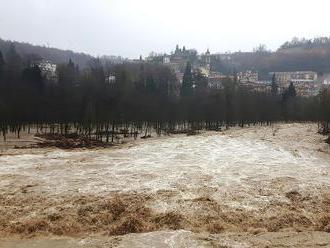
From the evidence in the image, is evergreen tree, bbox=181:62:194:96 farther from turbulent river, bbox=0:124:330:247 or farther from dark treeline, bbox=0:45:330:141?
turbulent river, bbox=0:124:330:247

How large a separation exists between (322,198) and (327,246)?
8337 mm

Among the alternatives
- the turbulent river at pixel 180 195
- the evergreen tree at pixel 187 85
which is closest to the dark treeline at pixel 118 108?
the evergreen tree at pixel 187 85

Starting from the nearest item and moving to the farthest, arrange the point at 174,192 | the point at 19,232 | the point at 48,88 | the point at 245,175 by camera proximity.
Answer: the point at 19,232 < the point at 174,192 < the point at 245,175 < the point at 48,88

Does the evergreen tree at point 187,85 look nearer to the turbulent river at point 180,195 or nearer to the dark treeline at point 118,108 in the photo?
the dark treeline at point 118,108

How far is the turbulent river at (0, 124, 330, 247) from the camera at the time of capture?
72.5ft

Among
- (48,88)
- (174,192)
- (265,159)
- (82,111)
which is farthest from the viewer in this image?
(48,88)

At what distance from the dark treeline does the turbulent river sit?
3102cm

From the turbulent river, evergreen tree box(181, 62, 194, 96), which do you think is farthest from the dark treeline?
the turbulent river

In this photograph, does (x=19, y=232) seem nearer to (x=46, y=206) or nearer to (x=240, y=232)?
(x=46, y=206)

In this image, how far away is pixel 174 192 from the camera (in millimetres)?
28531

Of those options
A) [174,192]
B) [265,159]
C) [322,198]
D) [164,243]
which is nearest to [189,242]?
[164,243]

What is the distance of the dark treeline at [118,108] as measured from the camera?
270 ft

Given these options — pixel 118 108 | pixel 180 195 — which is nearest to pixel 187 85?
pixel 118 108

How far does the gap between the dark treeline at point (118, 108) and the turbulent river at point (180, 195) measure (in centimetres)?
3102
